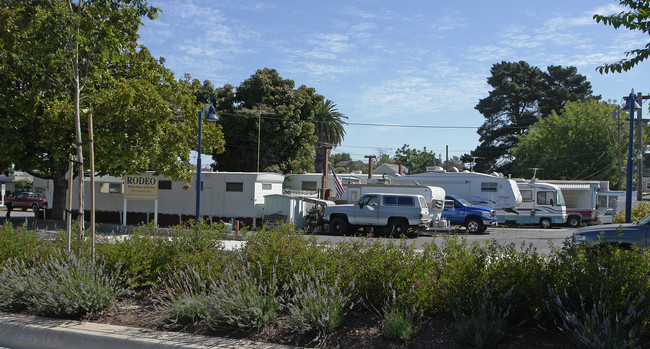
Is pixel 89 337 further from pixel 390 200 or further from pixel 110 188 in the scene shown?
pixel 110 188

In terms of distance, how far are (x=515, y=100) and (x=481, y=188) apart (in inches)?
1567

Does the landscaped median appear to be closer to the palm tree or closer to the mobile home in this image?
the mobile home

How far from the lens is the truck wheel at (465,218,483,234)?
83.3 feet

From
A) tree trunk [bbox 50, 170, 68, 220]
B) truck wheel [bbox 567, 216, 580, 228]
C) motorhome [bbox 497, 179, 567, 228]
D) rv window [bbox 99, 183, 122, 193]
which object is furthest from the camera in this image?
truck wheel [bbox 567, 216, 580, 228]

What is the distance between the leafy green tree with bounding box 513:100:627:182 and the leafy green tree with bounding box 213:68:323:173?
23003 mm

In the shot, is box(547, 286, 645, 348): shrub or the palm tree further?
the palm tree

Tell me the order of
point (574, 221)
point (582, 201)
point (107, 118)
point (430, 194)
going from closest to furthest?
point (107, 118) < point (430, 194) < point (574, 221) < point (582, 201)

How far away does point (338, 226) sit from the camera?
78.4 feet

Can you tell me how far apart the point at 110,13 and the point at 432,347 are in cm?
767

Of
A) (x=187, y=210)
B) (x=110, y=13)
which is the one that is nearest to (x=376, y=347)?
(x=110, y=13)

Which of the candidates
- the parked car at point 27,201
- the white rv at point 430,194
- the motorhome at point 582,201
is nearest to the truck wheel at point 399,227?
the white rv at point 430,194

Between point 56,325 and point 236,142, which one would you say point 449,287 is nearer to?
point 56,325

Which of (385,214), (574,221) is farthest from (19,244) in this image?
(574,221)

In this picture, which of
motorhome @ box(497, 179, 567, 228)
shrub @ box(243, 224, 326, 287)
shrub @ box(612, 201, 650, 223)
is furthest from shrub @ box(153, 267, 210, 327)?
motorhome @ box(497, 179, 567, 228)
